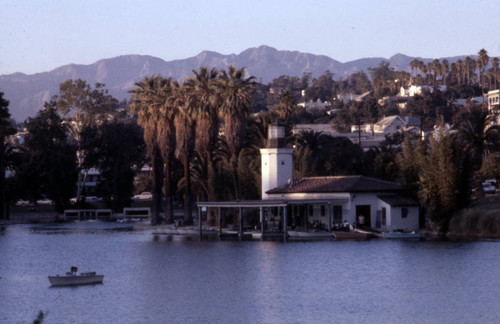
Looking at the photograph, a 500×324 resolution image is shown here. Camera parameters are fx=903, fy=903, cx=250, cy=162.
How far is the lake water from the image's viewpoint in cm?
3953

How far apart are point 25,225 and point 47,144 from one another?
27.0 meters

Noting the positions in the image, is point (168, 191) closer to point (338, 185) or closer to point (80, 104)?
point (338, 185)

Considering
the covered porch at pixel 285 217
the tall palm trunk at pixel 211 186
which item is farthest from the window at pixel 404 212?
the tall palm trunk at pixel 211 186

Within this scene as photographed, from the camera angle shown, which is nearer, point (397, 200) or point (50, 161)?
point (397, 200)

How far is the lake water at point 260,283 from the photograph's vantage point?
39531 mm

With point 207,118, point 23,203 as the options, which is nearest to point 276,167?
point 207,118

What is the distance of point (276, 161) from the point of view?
275 feet

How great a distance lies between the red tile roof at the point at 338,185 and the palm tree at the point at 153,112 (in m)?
22.8

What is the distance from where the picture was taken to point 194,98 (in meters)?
94.9

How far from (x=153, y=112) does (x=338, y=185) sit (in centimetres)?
2963

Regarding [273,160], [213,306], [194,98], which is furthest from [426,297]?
[194,98]

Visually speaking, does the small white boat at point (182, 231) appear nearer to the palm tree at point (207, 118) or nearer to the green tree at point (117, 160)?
the palm tree at point (207, 118)

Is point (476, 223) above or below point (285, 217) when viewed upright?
below

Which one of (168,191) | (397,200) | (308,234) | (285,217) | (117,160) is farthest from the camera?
(117,160)
